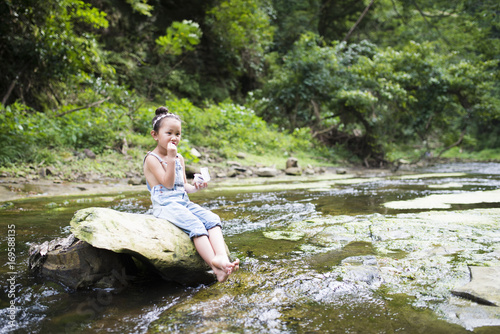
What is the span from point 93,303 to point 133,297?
188mm

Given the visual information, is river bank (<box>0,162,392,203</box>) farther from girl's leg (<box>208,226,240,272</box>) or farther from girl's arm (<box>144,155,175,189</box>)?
girl's leg (<box>208,226,240,272</box>)

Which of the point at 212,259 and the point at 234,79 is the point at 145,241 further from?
the point at 234,79

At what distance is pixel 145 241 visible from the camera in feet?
6.12

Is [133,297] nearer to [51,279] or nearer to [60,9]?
[51,279]

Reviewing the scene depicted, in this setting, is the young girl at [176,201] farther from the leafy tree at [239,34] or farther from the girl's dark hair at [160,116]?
the leafy tree at [239,34]

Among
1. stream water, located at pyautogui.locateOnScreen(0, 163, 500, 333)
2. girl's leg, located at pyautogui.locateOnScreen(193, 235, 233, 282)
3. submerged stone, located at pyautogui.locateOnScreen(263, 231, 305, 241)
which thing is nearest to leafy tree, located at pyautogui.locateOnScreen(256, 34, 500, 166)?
submerged stone, located at pyautogui.locateOnScreen(263, 231, 305, 241)

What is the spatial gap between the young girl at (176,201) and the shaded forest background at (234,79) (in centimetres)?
480

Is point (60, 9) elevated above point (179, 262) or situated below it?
above

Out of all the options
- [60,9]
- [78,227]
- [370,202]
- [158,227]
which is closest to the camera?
[78,227]

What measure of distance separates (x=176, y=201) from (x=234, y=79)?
13953 millimetres

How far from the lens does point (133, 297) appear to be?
5.58 ft

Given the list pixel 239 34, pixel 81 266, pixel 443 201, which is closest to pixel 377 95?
pixel 239 34

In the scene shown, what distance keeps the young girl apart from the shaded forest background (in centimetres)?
480

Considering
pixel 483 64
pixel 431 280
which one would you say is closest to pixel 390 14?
pixel 483 64
